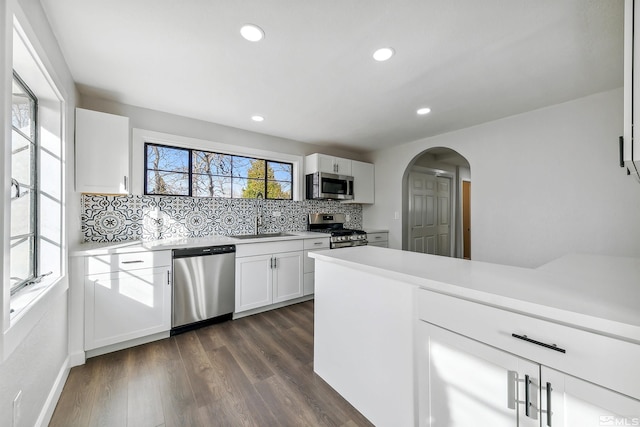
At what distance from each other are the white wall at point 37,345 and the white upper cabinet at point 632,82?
222 centimetres

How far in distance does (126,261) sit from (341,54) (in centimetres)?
245

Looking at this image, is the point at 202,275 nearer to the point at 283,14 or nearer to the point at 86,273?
the point at 86,273

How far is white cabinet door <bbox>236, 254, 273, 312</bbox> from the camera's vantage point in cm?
285

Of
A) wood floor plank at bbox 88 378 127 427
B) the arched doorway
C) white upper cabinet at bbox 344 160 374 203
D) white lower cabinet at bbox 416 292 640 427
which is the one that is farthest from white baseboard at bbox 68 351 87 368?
the arched doorway

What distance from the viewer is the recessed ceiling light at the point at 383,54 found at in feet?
5.59

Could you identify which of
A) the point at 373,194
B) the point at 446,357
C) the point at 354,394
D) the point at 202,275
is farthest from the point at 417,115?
the point at 202,275

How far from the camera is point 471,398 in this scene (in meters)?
1.01

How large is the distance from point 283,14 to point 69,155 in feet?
6.38

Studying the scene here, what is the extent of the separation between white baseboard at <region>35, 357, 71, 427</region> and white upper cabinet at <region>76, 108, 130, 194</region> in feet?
4.57

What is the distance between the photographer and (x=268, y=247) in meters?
3.05

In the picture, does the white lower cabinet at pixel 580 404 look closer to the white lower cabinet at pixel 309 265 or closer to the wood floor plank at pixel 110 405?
the wood floor plank at pixel 110 405

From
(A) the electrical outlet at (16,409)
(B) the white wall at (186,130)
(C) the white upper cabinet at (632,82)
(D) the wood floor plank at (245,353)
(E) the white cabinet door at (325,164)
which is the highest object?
(B) the white wall at (186,130)

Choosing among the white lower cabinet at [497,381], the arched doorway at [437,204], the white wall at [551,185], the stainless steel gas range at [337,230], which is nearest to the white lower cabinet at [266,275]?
the stainless steel gas range at [337,230]

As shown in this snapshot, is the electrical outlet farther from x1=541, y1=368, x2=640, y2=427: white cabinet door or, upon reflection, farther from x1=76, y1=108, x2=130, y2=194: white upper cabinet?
x1=541, y1=368, x2=640, y2=427: white cabinet door
